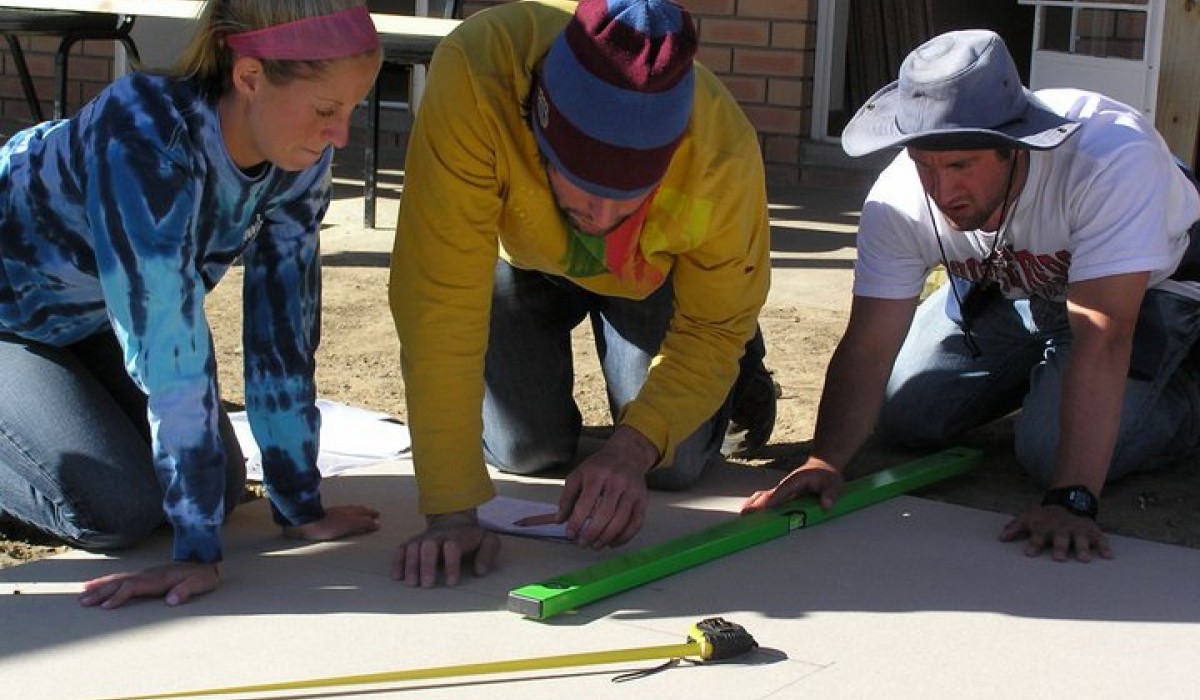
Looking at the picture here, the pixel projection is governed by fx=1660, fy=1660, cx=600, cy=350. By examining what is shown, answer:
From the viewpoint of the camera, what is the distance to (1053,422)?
12.1 feet

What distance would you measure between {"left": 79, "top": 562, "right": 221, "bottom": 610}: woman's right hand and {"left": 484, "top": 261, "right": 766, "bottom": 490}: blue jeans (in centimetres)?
106

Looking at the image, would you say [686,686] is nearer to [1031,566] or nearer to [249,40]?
[1031,566]

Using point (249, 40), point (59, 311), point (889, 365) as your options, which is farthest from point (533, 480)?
point (249, 40)

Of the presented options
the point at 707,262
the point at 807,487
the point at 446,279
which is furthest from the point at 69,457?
the point at 807,487

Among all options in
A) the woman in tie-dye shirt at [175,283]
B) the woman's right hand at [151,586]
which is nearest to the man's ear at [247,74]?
the woman in tie-dye shirt at [175,283]

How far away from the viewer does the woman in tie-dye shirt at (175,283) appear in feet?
9.00

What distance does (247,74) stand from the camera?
2768 mm

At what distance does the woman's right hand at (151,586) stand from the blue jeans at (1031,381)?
1.83 meters

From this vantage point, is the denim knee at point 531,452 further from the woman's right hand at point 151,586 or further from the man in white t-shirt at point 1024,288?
the woman's right hand at point 151,586

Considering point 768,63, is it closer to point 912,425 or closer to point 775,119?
point 775,119

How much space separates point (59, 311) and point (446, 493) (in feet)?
2.79

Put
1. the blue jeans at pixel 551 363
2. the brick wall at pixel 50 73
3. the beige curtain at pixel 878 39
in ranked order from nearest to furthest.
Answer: the blue jeans at pixel 551 363 → the beige curtain at pixel 878 39 → the brick wall at pixel 50 73

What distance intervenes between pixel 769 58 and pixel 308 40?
5.30 metres

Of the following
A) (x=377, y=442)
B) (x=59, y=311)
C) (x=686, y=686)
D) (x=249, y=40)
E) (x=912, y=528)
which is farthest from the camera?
(x=377, y=442)
